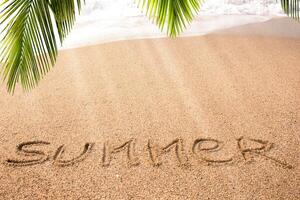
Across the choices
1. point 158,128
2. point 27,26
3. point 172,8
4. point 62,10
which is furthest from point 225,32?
point 27,26

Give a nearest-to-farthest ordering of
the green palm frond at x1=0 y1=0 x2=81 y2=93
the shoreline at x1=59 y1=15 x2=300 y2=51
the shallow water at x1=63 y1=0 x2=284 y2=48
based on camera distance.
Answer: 1. the green palm frond at x1=0 y1=0 x2=81 y2=93
2. the shoreline at x1=59 y1=15 x2=300 y2=51
3. the shallow water at x1=63 y1=0 x2=284 y2=48

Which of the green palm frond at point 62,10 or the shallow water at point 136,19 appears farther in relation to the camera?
the shallow water at point 136,19

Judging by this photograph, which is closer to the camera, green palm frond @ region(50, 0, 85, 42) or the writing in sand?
green palm frond @ region(50, 0, 85, 42)

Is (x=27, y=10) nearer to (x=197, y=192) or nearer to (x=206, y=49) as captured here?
(x=197, y=192)

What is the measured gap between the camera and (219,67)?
374 cm

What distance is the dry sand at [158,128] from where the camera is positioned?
85.0 inches

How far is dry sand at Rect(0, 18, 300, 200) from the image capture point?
7.09 feet

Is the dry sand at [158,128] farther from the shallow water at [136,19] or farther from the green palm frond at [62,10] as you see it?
the green palm frond at [62,10]

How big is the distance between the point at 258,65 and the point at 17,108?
261 cm

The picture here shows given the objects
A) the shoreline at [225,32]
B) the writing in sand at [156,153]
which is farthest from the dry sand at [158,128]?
the shoreline at [225,32]

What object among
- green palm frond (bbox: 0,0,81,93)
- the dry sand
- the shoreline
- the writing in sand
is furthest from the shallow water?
green palm frond (bbox: 0,0,81,93)

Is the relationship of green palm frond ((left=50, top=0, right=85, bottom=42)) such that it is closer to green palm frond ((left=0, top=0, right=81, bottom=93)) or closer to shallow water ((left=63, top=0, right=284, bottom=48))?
green palm frond ((left=0, top=0, right=81, bottom=93))

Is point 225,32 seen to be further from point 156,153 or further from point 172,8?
point 172,8

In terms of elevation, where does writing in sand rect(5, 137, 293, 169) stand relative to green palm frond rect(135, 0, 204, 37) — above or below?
below
